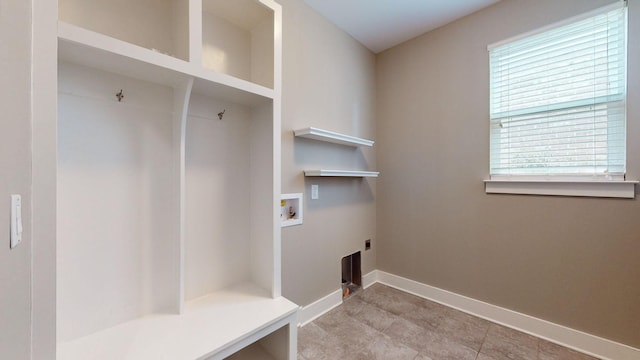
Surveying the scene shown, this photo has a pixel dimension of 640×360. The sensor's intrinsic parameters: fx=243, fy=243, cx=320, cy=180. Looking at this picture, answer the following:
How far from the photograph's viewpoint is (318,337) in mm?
1801

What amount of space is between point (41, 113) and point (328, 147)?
175 cm

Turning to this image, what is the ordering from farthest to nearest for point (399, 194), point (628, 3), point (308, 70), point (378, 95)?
point (378, 95) → point (399, 194) → point (308, 70) → point (628, 3)

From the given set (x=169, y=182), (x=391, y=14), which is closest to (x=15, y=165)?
(x=169, y=182)

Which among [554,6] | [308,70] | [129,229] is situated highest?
[554,6]

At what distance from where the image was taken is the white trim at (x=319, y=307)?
1.99m

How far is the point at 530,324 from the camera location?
1.87 meters

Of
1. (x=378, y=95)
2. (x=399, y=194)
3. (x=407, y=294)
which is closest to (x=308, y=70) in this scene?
(x=378, y=95)

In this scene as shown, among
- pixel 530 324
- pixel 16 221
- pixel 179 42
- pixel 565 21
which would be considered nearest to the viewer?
pixel 16 221

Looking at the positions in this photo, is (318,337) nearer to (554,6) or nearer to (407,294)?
(407,294)

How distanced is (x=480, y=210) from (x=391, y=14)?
188cm

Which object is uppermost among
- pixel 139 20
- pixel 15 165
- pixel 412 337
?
pixel 139 20

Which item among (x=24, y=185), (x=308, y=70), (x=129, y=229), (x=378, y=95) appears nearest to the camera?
(x=24, y=185)

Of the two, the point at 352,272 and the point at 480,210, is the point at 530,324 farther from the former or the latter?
the point at 352,272

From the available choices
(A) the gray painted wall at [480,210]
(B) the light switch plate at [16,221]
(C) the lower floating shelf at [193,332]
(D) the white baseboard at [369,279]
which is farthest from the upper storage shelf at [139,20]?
(D) the white baseboard at [369,279]
